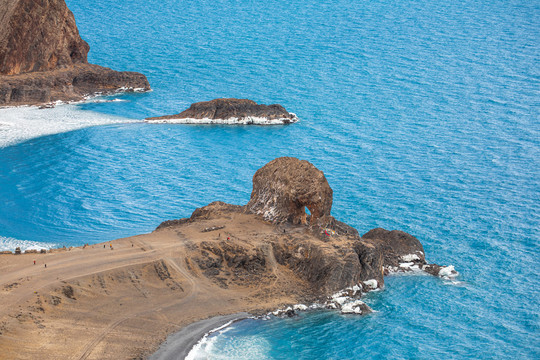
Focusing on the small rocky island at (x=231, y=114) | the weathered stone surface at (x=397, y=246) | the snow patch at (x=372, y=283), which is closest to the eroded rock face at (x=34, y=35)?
the small rocky island at (x=231, y=114)

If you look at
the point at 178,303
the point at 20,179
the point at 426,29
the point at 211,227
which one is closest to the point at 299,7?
the point at 426,29

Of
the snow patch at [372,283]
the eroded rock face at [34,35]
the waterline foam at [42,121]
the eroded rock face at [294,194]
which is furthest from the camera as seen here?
the eroded rock face at [34,35]

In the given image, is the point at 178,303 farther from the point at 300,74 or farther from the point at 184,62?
the point at 184,62

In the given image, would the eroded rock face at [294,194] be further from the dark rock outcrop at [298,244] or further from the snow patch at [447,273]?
the snow patch at [447,273]

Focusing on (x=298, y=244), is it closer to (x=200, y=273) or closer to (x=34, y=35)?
(x=200, y=273)

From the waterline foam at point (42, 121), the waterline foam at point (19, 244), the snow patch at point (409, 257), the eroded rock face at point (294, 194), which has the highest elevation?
the eroded rock face at point (294, 194)

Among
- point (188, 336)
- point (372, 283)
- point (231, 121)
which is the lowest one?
point (188, 336)

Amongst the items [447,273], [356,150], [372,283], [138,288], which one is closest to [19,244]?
[138,288]
